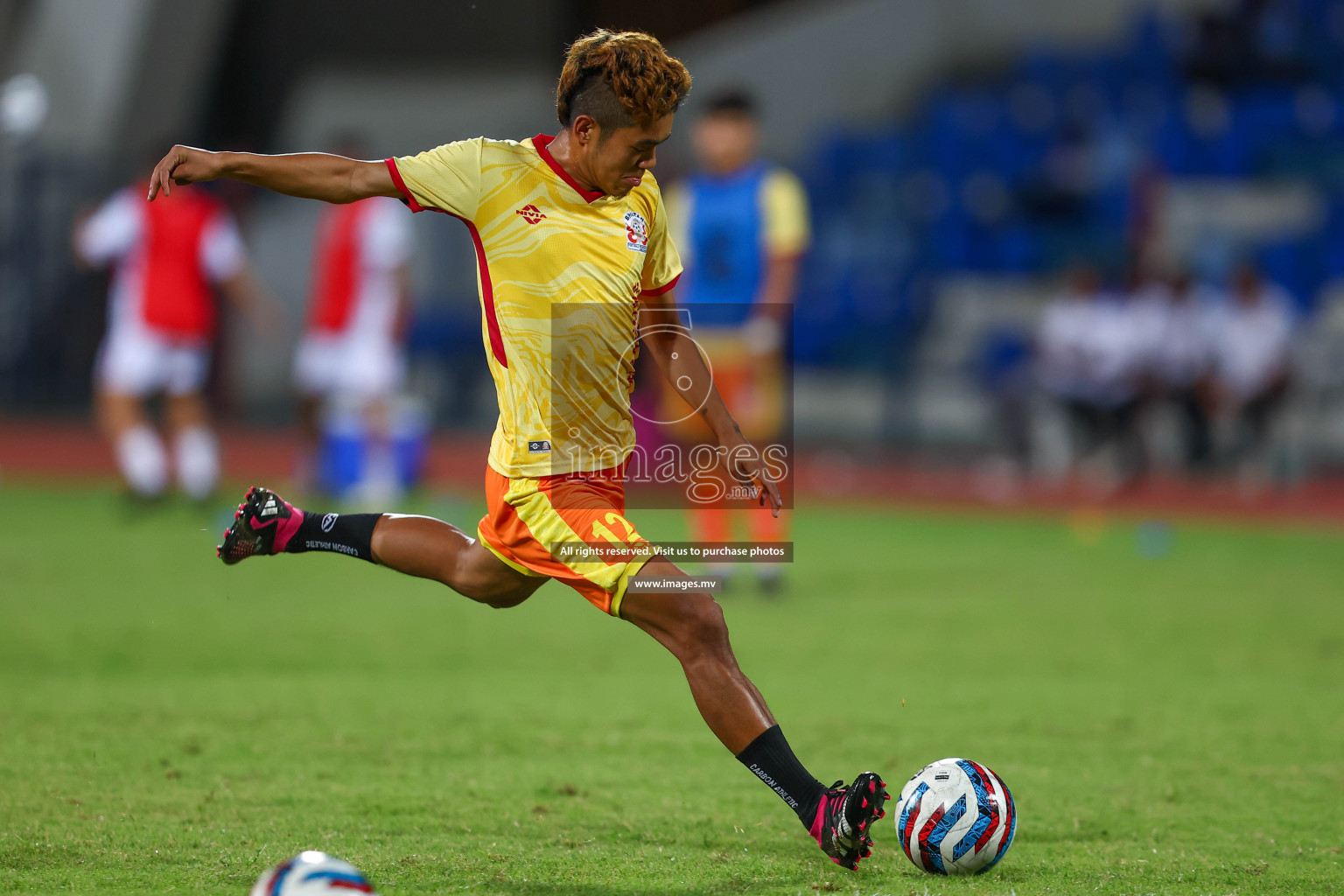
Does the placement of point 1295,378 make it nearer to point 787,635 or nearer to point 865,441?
point 865,441

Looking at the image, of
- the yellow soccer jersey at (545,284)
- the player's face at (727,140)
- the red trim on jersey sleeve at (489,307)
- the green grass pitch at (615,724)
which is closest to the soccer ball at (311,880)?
the green grass pitch at (615,724)

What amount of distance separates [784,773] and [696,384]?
1.28 metres

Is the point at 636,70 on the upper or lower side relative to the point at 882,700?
upper

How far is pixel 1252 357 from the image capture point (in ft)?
55.9

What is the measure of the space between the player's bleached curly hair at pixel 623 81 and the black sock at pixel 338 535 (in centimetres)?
159

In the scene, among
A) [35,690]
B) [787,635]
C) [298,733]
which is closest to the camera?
[298,733]

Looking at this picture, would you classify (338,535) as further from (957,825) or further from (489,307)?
(957,825)

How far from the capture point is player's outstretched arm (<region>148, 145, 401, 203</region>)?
4062 millimetres

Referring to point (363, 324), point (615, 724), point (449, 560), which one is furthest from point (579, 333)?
point (363, 324)

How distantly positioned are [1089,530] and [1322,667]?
617 centimetres

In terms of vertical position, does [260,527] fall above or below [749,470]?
below

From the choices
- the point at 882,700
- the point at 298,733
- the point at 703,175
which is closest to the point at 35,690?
the point at 298,733

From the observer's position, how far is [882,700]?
6.76 metres

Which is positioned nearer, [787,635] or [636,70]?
[636,70]
